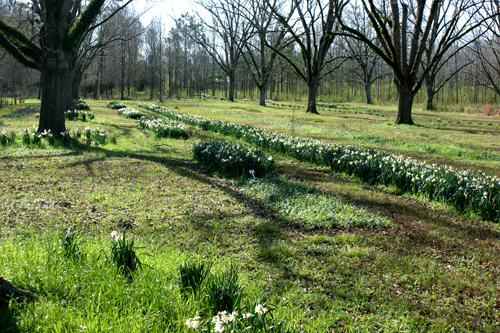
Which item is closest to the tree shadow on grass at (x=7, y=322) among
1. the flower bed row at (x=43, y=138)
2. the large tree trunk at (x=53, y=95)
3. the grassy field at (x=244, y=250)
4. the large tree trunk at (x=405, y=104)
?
the grassy field at (x=244, y=250)

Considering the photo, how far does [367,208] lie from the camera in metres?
5.01

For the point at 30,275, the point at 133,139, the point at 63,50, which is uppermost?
the point at 63,50

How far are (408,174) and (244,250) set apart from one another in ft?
11.6

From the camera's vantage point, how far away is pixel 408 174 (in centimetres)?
567

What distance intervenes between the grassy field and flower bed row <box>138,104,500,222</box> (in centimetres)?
19

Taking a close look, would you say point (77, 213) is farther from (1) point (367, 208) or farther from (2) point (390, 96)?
(2) point (390, 96)

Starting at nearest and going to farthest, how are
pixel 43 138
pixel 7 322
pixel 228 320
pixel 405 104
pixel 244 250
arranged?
pixel 228 320, pixel 7 322, pixel 244 250, pixel 43 138, pixel 405 104

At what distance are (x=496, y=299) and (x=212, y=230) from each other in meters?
2.96

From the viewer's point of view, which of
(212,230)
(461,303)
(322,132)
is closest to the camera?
(461,303)

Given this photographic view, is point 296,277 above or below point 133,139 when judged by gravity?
below

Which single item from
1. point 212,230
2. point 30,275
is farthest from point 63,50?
point 30,275

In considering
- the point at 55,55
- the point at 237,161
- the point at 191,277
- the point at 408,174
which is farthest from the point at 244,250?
the point at 55,55

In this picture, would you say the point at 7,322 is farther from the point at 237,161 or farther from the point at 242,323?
the point at 237,161

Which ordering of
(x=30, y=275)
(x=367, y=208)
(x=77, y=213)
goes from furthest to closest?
(x=367, y=208)
(x=77, y=213)
(x=30, y=275)
